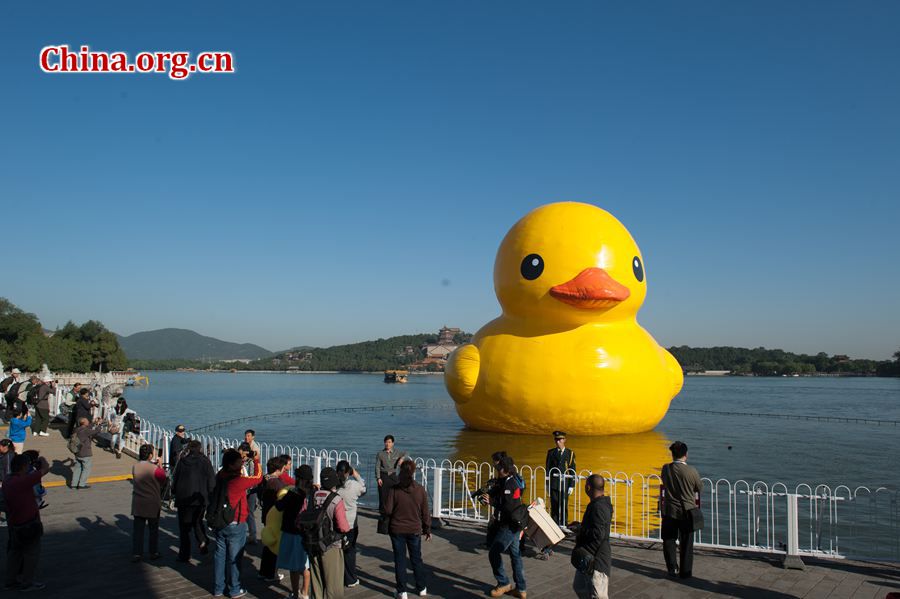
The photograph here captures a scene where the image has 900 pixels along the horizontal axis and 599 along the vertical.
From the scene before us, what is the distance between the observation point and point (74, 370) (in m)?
75.1

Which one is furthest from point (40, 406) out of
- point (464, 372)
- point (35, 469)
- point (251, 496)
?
point (251, 496)

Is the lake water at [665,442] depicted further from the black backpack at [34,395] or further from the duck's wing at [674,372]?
the black backpack at [34,395]

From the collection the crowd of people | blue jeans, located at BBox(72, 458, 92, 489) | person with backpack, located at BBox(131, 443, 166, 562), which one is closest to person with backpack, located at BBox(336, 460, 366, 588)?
the crowd of people

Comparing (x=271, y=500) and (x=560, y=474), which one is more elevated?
(x=271, y=500)

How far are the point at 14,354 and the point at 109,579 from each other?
66.7m

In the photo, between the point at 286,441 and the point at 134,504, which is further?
the point at 286,441

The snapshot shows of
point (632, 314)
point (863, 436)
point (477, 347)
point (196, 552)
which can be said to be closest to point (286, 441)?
point (477, 347)

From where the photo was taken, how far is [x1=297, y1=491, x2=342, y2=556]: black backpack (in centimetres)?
573

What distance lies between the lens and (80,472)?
11352mm

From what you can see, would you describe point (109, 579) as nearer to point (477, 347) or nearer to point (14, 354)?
point (477, 347)

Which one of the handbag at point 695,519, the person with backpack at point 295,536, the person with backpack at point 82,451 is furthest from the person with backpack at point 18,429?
the handbag at point 695,519

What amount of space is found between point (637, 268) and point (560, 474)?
11.0 m

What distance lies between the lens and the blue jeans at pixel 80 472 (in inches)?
445

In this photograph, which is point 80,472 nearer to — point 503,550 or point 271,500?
point 271,500
